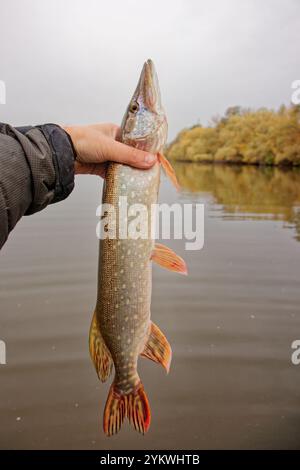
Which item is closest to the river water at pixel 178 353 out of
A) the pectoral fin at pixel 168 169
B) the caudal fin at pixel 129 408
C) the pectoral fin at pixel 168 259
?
the caudal fin at pixel 129 408

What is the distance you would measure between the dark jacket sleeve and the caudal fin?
107 cm

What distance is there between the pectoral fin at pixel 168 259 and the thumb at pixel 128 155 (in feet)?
1.55

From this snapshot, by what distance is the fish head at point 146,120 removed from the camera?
242 cm

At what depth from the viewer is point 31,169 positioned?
2277 mm

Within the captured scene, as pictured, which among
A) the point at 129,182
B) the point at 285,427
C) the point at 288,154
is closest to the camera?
the point at 129,182

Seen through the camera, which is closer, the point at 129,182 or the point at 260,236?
the point at 129,182

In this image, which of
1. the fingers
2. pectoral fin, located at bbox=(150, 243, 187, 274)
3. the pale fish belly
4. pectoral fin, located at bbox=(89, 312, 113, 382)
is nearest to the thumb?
the pale fish belly

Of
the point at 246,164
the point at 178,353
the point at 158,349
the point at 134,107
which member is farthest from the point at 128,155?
the point at 246,164

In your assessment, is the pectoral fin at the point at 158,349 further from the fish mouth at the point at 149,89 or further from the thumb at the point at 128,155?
the fish mouth at the point at 149,89

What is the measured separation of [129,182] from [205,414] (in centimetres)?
290

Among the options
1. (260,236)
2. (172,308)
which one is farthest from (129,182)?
(260,236)

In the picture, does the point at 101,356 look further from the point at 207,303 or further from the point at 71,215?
the point at 71,215
